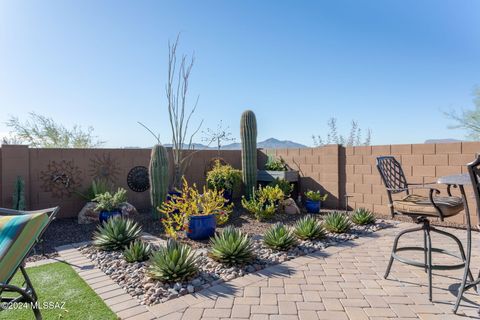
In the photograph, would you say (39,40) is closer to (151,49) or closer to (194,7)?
(151,49)

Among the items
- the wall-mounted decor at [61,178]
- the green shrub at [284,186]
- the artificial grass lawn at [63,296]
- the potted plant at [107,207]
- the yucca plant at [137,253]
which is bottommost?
the artificial grass lawn at [63,296]

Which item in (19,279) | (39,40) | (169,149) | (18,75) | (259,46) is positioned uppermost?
(259,46)

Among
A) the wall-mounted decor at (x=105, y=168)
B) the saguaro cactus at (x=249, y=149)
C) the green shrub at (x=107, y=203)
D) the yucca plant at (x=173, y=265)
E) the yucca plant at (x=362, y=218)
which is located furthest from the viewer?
the saguaro cactus at (x=249, y=149)

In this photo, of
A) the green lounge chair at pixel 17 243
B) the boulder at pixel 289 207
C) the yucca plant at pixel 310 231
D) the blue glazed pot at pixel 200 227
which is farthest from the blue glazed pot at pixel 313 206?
the green lounge chair at pixel 17 243

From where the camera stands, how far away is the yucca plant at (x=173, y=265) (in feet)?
8.89

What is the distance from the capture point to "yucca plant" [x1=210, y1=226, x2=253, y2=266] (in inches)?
124

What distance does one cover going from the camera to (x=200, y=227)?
421 centimetres

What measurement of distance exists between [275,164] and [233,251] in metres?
4.56

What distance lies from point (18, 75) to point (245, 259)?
651cm

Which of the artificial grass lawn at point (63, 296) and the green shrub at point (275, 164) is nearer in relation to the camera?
the artificial grass lawn at point (63, 296)

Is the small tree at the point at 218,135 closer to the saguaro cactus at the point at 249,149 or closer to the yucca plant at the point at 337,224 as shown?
the saguaro cactus at the point at 249,149

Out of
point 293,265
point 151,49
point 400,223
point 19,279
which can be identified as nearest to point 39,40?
point 151,49

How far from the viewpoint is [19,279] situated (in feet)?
9.83

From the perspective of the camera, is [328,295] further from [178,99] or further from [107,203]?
[178,99]
